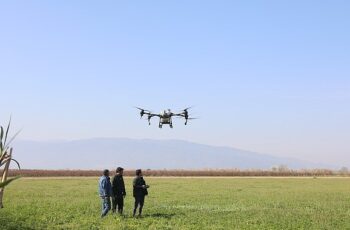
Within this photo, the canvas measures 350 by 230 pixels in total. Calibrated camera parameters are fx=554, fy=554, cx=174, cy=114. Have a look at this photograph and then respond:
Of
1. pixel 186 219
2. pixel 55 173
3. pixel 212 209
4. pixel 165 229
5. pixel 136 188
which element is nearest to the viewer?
pixel 165 229

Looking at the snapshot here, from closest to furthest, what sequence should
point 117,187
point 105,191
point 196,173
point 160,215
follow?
1. point 105,191
2. point 117,187
3. point 160,215
4. point 196,173

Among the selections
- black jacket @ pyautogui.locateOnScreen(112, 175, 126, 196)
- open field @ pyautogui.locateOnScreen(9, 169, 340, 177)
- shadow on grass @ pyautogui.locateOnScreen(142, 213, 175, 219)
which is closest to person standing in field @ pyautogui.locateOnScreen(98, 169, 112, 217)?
black jacket @ pyautogui.locateOnScreen(112, 175, 126, 196)

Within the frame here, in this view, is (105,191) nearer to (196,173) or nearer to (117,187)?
(117,187)

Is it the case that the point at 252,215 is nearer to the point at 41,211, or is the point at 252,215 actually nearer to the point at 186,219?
the point at 186,219

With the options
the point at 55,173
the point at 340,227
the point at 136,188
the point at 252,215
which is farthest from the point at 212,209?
the point at 55,173

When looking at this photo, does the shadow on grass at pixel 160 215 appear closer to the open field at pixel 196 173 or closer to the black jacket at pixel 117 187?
the black jacket at pixel 117 187

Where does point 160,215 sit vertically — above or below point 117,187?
below

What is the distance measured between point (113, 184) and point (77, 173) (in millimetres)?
90104

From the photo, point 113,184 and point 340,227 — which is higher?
point 113,184

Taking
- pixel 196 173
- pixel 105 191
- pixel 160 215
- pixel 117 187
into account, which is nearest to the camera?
pixel 105 191

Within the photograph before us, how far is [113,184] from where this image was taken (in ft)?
75.1

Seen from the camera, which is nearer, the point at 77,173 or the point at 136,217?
the point at 136,217

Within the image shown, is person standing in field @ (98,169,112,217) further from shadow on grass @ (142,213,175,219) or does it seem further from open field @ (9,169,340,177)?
open field @ (9,169,340,177)

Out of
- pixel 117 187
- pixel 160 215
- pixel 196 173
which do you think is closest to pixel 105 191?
pixel 117 187
